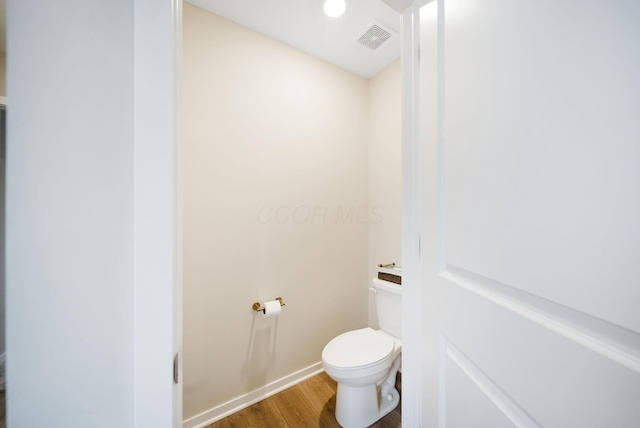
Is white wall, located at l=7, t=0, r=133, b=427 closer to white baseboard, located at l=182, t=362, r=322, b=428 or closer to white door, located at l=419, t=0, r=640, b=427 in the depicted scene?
white door, located at l=419, t=0, r=640, b=427

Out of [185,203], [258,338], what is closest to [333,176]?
[185,203]

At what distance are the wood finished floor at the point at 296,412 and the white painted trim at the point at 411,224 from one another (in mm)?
754

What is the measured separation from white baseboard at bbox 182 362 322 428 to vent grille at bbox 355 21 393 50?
2.55 m

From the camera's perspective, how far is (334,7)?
4.39ft

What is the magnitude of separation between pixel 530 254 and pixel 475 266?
15 cm

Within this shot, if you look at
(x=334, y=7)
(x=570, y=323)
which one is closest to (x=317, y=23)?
(x=334, y=7)

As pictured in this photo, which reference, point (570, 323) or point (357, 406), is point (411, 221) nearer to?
point (570, 323)

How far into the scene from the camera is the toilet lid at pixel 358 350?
1308mm

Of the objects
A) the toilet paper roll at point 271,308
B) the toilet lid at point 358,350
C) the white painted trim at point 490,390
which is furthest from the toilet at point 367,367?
the white painted trim at point 490,390

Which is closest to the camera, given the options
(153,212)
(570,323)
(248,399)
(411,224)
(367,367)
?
(570,323)

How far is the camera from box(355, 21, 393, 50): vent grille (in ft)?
4.89

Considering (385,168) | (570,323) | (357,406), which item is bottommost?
(357,406)

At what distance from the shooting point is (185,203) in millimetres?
1329

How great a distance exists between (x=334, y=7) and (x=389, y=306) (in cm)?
199
